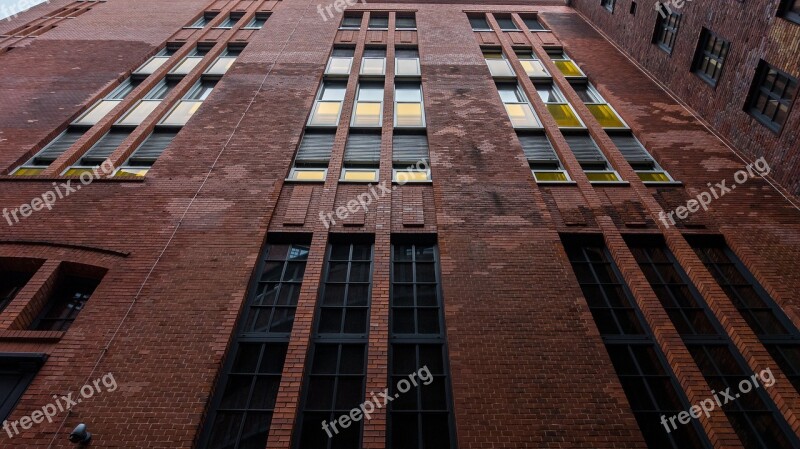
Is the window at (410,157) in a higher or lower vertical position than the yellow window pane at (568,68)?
lower

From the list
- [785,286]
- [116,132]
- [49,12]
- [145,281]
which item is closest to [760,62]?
[785,286]

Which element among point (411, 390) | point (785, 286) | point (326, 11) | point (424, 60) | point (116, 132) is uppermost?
point (326, 11)

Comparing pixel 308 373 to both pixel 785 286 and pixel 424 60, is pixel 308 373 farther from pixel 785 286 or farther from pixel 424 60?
pixel 424 60

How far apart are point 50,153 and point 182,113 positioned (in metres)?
3.44

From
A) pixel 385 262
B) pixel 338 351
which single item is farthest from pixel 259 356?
pixel 385 262

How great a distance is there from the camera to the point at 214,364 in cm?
616

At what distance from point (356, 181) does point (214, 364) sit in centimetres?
502

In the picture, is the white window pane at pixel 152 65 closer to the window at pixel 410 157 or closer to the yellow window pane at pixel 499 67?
the window at pixel 410 157

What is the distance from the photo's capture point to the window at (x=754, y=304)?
6738 millimetres

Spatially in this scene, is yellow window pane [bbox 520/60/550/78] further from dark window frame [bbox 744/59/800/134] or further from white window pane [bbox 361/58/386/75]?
dark window frame [bbox 744/59/800/134]

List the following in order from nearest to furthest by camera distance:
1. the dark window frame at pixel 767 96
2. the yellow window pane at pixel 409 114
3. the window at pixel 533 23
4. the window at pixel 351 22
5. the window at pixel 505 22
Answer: the dark window frame at pixel 767 96, the yellow window pane at pixel 409 114, the window at pixel 351 22, the window at pixel 533 23, the window at pixel 505 22

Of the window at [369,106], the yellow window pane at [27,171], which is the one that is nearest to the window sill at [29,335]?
the yellow window pane at [27,171]

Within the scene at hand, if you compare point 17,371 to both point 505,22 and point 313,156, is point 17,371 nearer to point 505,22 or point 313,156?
point 313,156

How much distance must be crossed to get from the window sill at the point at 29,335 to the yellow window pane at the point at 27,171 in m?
5.29
